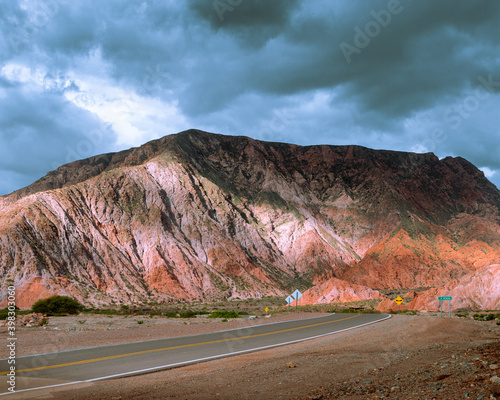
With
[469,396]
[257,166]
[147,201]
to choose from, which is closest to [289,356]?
[469,396]

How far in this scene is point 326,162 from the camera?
120 m

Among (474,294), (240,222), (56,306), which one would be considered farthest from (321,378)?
(240,222)

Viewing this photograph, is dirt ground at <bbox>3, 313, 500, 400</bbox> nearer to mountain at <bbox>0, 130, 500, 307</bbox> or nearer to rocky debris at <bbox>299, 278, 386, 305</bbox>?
mountain at <bbox>0, 130, 500, 307</bbox>

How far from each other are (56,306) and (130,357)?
1331 inches

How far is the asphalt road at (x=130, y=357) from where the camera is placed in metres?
9.90

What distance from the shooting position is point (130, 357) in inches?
507

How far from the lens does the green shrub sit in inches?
1625

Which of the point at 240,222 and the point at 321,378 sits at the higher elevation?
the point at 240,222

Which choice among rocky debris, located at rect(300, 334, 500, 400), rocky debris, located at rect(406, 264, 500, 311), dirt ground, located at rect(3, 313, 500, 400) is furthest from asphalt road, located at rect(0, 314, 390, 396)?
rocky debris, located at rect(406, 264, 500, 311)

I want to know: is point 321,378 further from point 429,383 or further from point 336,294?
point 336,294

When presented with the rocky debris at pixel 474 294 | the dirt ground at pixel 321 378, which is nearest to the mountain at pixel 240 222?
the rocky debris at pixel 474 294

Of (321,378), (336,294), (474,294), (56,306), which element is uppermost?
(56,306)

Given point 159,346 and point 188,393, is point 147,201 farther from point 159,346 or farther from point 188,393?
point 188,393

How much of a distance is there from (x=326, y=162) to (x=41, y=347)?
111m
